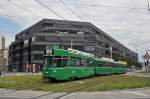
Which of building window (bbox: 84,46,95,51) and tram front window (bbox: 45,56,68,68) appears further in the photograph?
building window (bbox: 84,46,95,51)

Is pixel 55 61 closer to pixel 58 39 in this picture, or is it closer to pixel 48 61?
pixel 48 61

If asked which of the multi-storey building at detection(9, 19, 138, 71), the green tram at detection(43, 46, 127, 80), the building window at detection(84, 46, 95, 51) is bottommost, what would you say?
the green tram at detection(43, 46, 127, 80)

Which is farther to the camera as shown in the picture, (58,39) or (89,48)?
(89,48)

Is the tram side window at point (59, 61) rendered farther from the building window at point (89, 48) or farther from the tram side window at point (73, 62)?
the building window at point (89, 48)

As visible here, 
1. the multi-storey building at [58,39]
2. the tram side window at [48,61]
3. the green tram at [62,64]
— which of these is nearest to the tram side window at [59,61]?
the green tram at [62,64]

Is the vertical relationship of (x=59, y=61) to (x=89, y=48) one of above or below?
below

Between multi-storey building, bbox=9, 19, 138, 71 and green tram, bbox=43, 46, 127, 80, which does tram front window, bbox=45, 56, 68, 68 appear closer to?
green tram, bbox=43, 46, 127, 80

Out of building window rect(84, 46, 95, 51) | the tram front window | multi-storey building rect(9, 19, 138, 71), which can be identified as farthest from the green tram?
building window rect(84, 46, 95, 51)

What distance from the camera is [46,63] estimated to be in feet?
108

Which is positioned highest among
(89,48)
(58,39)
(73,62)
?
(58,39)

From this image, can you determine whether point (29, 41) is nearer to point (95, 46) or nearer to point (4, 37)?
point (95, 46)

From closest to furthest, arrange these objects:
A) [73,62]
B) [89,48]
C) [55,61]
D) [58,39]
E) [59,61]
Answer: [55,61] → [59,61] → [73,62] → [58,39] → [89,48]

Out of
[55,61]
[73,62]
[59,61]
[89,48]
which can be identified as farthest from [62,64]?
[89,48]

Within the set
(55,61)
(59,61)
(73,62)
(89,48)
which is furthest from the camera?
(89,48)
